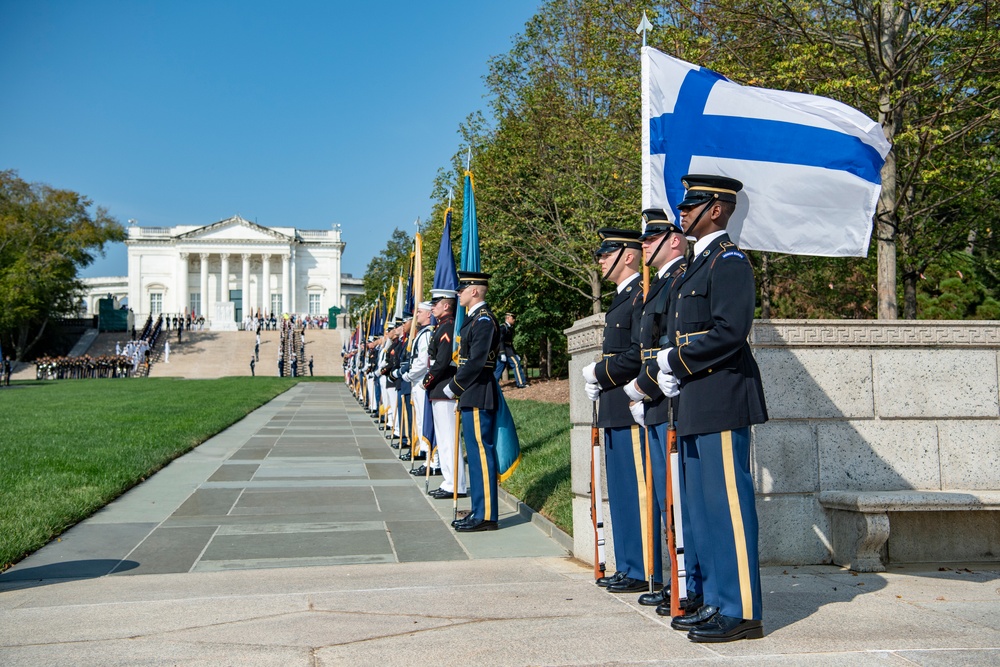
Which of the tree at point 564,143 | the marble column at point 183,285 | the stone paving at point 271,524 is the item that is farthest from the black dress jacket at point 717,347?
the marble column at point 183,285

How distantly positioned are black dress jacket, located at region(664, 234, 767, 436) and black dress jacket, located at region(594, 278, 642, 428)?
0.72 meters

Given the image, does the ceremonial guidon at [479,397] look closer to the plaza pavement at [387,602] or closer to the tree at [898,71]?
the plaza pavement at [387,602]

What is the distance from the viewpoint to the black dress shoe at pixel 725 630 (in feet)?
13.6

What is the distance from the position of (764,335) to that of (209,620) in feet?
12.4

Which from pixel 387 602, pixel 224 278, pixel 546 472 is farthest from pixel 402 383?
pixel 224 278

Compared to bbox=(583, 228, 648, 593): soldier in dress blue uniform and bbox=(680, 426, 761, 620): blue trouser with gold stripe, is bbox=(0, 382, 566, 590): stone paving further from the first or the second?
bbox=(680, 426, 761, 620): blue trouser with gold stripe

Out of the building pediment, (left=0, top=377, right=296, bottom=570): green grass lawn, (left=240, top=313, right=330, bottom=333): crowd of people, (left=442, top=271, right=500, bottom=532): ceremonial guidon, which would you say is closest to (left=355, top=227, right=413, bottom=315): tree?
(left=240, top=313, right=330, bottom=333): crowd of people

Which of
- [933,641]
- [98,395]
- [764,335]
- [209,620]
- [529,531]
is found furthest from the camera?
[98,395]

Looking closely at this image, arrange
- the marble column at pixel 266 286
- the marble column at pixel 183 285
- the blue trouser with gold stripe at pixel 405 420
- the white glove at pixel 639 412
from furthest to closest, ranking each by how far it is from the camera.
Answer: the marble column at pixel 266 286
the marble column at pixel 183 285
the blue trouser with gold stripe at pixel 405 420
the white glove at pixel 639 412

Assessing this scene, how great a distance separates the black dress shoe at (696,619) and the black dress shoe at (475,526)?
11.0ft

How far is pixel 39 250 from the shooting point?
65812mm

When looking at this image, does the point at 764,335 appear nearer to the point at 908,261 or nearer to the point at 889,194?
the point at 889,194

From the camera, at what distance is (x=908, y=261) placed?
1641 cm

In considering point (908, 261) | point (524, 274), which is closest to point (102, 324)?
point (524, 274)
